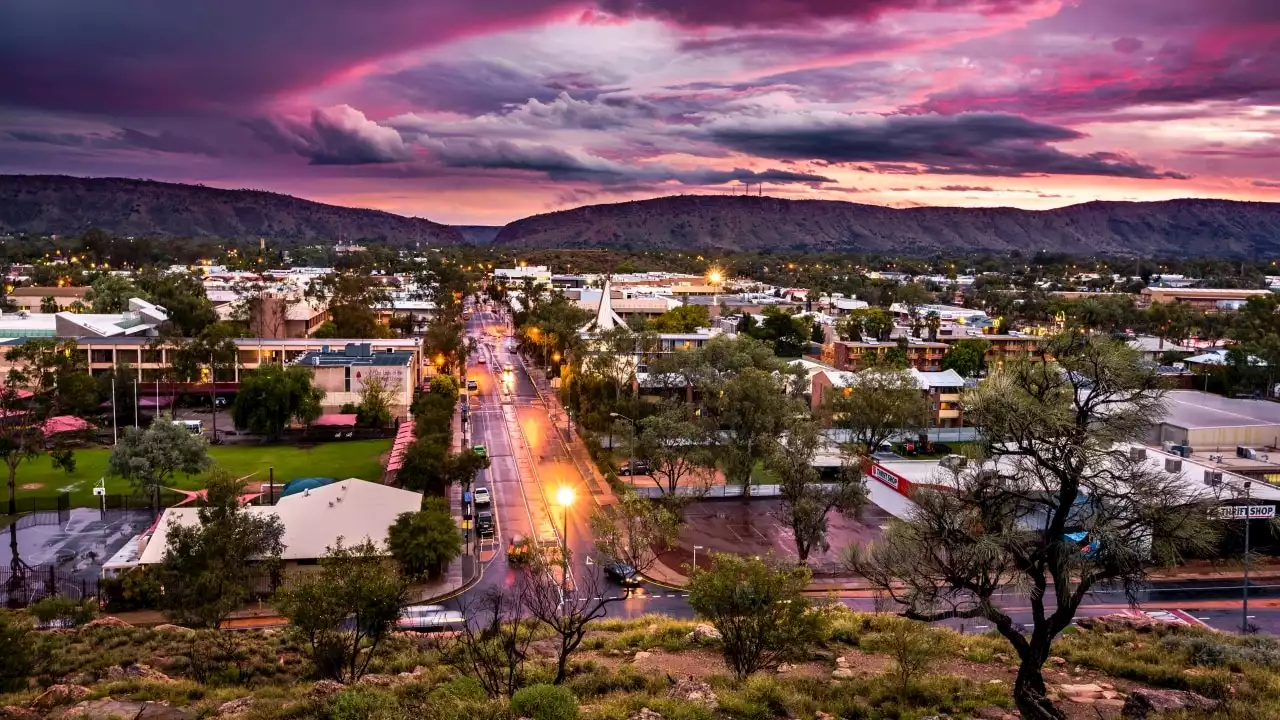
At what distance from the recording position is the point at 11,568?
37.2 m

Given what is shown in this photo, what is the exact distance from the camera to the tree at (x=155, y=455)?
44719 millimetres

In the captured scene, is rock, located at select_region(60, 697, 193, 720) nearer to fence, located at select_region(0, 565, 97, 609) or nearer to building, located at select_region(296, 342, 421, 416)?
fence, located at select_region(0, 565, 97, 609)

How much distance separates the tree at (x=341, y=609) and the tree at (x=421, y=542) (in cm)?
1228

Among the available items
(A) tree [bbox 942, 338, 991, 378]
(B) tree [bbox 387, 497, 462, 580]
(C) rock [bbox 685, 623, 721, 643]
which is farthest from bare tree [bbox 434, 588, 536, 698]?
(A) tree [bbox 942, 338, 991, 378]

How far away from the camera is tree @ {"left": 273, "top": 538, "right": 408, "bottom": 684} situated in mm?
22297

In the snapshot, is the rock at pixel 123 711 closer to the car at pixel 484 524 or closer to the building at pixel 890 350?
the car at pixel 484 524

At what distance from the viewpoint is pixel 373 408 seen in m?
67.3

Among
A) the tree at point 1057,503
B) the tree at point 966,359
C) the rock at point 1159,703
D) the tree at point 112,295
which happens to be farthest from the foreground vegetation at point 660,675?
the tree at point 112,295

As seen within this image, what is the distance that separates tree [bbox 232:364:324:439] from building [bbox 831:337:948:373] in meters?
52.5

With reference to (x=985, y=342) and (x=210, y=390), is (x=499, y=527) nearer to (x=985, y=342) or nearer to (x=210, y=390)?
(x=210, y=390)

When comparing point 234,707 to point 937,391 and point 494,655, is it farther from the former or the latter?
point 937,391

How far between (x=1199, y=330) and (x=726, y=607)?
4656 inches

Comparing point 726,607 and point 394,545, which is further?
point 394,545

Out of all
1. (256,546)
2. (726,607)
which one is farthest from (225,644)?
(726,607)
